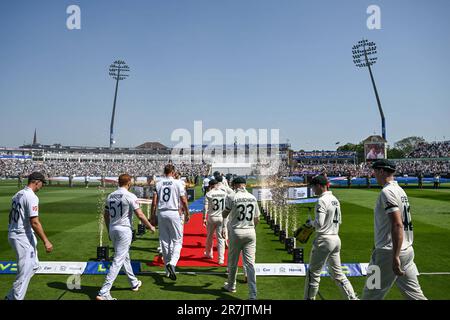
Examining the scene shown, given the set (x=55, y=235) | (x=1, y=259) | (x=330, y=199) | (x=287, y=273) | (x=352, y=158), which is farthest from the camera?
(x=352, y=158)

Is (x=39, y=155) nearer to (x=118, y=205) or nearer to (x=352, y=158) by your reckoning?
(x=352, y=158)

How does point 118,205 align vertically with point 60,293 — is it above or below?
above

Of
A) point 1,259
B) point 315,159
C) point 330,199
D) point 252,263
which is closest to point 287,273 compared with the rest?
point 252,263

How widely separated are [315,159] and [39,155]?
90.9 metres

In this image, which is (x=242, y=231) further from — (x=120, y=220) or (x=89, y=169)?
(x=89, y=169)

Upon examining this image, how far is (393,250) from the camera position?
14.3 ft

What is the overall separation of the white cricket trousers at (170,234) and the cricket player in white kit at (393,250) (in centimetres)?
438

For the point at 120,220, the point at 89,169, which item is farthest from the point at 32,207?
the point at 89,169

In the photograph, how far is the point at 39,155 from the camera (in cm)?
11288

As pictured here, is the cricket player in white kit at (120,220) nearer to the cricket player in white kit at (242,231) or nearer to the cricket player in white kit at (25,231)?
the cricket player in white kit at (25,231)

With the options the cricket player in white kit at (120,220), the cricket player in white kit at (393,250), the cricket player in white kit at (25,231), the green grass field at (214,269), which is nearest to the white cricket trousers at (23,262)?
the cricket player in white kit at (25,231)

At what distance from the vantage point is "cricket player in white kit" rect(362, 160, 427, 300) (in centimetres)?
438

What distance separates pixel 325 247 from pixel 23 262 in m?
5.03
